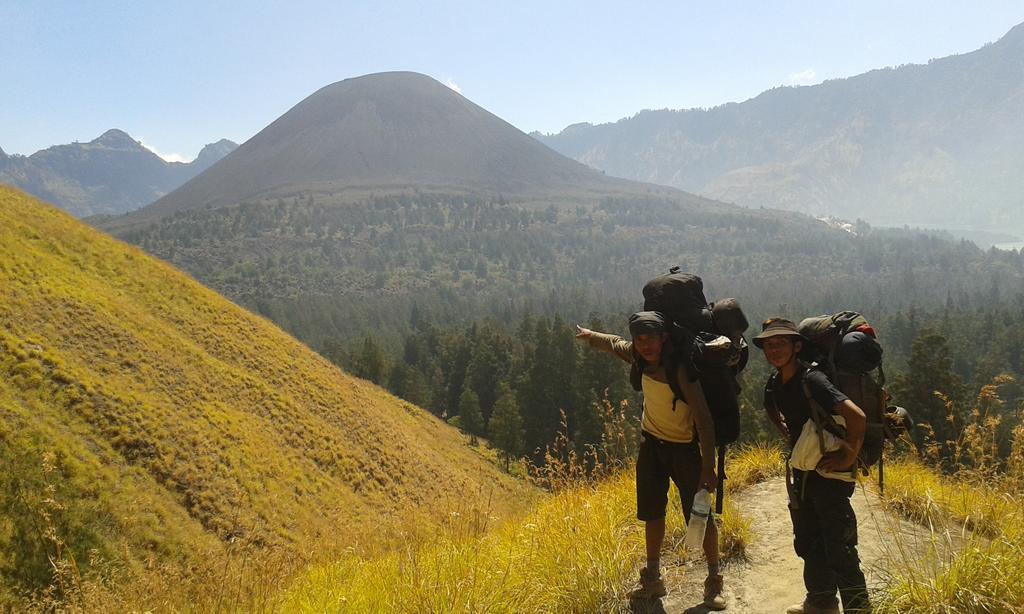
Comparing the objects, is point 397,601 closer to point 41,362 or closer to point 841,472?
point 841,472

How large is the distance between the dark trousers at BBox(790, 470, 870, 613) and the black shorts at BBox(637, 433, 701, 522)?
650 mm

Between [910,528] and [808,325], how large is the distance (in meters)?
2.84

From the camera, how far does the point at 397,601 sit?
322 centimetres

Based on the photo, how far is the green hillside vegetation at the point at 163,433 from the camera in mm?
8617

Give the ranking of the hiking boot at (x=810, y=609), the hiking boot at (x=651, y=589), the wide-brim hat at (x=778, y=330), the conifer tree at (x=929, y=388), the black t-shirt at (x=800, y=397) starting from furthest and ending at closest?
the conifer tree at (x=929, y=388) → the hiking boot at (x=651, y=589) → the wide-brim hat at (x=778, y=330) → the hiking boot at (x=810, y=609) → the black t-shirt at (x=800, y=397)

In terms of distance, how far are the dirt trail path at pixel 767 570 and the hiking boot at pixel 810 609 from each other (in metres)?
0.27

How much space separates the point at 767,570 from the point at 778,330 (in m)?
2.12

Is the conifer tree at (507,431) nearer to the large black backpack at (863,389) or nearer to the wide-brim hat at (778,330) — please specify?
the wide-brim hat at (778,330)

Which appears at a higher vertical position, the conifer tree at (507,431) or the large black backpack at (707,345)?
the large black backpack at (707,345)

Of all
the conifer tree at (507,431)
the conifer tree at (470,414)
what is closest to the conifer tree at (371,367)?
the conifer tree at (470,414)

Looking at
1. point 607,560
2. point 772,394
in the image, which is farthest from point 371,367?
point 772,394

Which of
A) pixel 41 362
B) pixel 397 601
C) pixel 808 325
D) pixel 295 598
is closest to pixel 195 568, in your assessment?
pixel 295 598

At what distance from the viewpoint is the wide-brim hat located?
3.35m

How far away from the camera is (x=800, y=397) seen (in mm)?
3369
